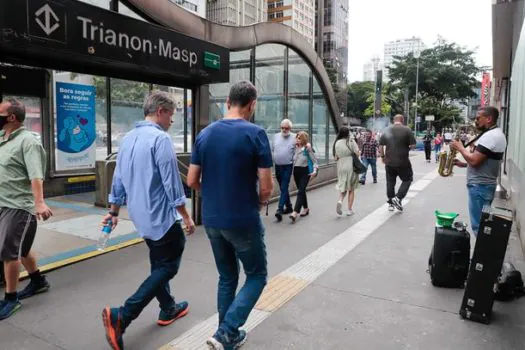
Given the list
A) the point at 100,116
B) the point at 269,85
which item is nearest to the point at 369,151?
the point at 269,85

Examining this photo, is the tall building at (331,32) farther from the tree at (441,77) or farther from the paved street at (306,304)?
the paved street at (306,304)

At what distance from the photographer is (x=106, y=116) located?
10219mm

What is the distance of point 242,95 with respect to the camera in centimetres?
268

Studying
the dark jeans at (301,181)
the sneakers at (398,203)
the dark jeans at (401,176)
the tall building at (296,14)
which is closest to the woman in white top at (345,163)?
the dark jeans at (301,181)

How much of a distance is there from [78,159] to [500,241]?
897cm

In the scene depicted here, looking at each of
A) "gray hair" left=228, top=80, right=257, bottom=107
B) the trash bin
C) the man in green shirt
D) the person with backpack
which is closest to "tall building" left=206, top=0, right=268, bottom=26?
the trash bin

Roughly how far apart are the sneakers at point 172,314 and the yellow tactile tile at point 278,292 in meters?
0.61

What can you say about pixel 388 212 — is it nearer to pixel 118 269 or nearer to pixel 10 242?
pixel 118 269

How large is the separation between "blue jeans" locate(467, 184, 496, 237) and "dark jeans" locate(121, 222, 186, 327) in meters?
2.92

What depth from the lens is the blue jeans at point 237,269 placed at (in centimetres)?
263

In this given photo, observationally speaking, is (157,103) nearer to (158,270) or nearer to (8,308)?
(158,270)

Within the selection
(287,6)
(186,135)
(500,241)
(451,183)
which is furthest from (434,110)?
(287,6)

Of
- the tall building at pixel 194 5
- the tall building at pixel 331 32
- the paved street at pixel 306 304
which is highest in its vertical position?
the tall building at pixel 331 32

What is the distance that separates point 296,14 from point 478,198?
11218cm
